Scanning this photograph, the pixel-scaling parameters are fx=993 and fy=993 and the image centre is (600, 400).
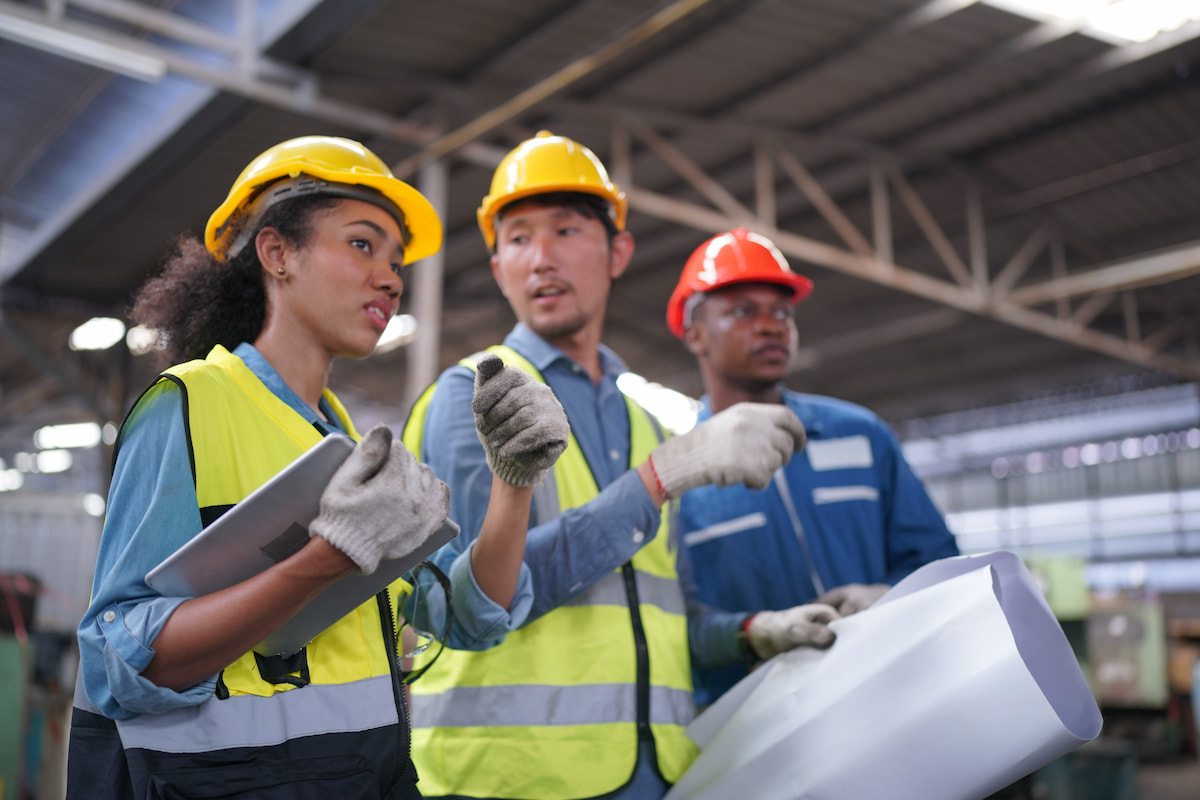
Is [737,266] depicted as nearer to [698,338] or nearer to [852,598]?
[698,338]

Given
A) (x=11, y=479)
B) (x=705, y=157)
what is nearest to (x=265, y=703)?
(x=705, y=157)

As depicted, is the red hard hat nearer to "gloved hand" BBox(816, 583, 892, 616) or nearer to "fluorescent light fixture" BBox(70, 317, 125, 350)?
"gloved hand" BBox(816, 583, 892, 616)

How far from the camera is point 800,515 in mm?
2891

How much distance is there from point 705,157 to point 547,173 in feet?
26.9

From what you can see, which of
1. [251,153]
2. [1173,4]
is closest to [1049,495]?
[1173,4]

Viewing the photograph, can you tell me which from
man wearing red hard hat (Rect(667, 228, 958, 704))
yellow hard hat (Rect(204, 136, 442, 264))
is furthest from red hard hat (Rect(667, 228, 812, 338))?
yellow hard hat (Rect(204, 136, 442, 264))

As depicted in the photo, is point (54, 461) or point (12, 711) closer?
point (12, 711)

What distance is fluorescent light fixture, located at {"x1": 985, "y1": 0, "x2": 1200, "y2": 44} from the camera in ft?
24.6

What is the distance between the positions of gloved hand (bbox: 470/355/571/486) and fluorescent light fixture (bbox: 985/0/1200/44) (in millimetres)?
7301

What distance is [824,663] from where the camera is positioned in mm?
1971

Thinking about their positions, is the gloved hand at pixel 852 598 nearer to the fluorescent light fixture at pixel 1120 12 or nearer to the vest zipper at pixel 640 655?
the vest zipper at pixel 640 655

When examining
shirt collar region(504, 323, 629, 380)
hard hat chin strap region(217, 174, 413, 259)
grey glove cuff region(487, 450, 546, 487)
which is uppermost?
hard hat chin strap region(217, 174, 413, 259)

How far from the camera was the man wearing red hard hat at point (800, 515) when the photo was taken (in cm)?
283

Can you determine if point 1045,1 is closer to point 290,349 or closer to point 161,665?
point 290,349
